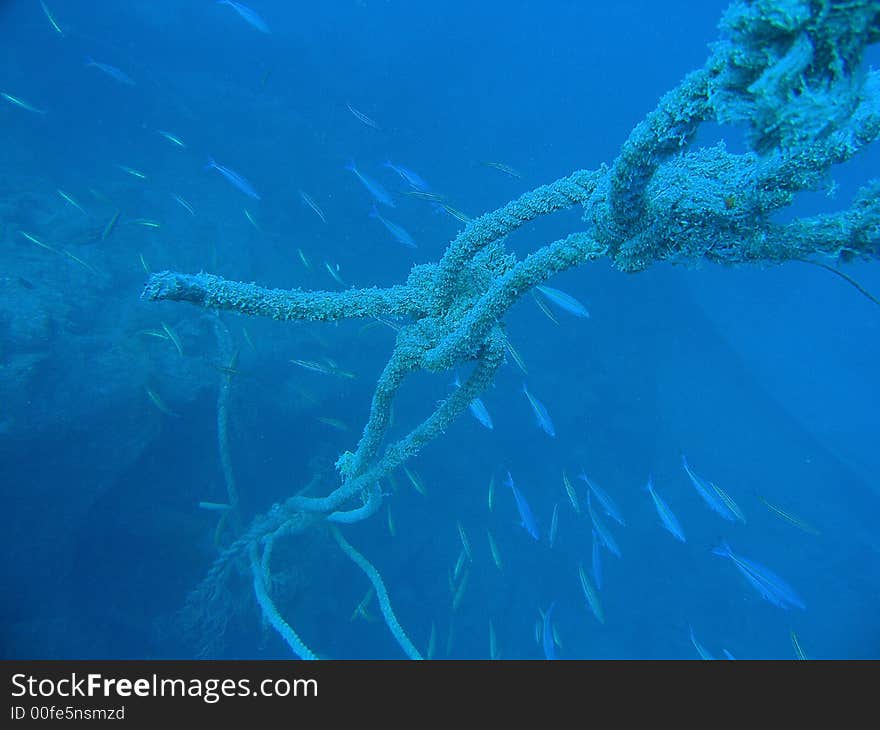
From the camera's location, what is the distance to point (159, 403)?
6.04 meters

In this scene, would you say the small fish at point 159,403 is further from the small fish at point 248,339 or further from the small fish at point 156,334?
the small fish at point 248,339

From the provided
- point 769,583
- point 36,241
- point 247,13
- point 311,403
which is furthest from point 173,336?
point 769,583

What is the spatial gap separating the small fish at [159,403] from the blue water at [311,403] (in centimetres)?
15

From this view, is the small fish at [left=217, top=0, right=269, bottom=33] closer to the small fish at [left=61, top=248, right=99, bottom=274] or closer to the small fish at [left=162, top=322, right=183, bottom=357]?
Result: the small fish at [left=61, top=248, right=99, bottom=274]

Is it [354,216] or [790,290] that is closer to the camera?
[354,216]

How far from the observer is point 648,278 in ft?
44.2

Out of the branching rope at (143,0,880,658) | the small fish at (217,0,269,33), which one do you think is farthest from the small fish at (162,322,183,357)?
the small fish at (217,0,269,33)

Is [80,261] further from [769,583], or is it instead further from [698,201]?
[769,583]

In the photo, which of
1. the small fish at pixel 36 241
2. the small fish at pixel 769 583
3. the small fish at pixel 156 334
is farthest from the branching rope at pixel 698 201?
the small fish at pixel 36 241

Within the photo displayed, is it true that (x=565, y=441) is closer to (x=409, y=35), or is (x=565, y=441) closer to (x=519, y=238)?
(x=519, y=238)

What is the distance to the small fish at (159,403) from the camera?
6.06 metres

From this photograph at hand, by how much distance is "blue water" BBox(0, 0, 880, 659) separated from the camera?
19.9 feet
